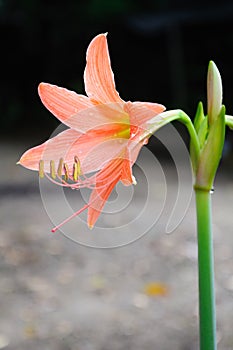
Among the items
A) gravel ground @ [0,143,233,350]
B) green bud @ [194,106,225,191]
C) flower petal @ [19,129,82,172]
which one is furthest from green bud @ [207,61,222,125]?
gravel ground @ [0,143,233,350]

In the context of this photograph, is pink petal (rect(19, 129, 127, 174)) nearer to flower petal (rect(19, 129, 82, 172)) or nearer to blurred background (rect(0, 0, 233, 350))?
flower petal (rect(19, 129, 82, 172))

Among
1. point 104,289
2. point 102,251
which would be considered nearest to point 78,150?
point 104,289

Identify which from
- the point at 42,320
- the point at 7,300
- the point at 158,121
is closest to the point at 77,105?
the point at 158,121

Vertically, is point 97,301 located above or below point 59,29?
below

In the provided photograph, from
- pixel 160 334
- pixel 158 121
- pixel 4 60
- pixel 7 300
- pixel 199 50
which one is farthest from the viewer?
pixel 4 60

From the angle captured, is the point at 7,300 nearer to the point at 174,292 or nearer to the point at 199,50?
the point at 174,292

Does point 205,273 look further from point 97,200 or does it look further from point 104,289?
point 104,289

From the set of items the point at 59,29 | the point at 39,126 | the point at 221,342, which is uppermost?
the point at 59,29
